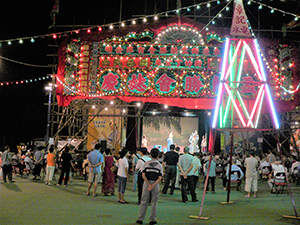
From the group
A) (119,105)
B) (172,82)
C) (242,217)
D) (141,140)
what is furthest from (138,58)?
(141,140)

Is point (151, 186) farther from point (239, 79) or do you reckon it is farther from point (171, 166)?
point (171, 166)

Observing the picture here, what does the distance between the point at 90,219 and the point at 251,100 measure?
465 inches

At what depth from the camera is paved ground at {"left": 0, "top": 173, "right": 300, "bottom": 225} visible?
672 centimetres

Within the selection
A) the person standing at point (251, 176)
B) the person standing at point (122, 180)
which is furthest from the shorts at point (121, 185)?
the person standing at point (251, 176)

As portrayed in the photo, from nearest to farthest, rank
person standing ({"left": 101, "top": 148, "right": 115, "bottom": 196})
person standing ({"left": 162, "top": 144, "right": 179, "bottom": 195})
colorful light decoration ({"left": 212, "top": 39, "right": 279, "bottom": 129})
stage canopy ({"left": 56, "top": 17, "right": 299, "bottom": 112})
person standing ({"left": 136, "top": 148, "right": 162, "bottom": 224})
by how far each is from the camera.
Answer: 1. person standing ({"left": 136, "top": 148, "right": 162, "bottom": 224})
2. colorful light decoration ({"left": 212, "top": 39, "right": 279, "bottom": 129})
3. person standing ({"left": 101, "top": 148, "right": 115, "bottom": 196})
4. person standing ({"left": 162, "top": 144, "right": 179, "bottom": 195})
5. stage canopy ({"left": 56, "top": 17, "right": 299, "bottom": 112})

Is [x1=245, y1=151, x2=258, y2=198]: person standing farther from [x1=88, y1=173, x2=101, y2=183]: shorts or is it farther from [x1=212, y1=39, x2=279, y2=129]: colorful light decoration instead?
[x1=88, y1=173, x2=101, y2=183]: shorts

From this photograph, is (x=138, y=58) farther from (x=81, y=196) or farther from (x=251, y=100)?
(x=81, y=196)

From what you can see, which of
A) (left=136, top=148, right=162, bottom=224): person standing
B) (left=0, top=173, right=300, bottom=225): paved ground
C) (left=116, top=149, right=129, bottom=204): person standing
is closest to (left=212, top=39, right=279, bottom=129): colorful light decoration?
(left=136, top=148, right=162, bottom=224): person standing

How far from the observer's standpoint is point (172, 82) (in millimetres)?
15867

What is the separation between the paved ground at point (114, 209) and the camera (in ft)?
22.0

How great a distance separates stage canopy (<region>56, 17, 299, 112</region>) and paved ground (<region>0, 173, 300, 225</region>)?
6301mm

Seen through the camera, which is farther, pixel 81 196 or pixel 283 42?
pixel 283 42

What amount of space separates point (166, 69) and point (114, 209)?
958 centimetres

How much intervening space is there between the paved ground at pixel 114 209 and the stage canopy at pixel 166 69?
6.30m
